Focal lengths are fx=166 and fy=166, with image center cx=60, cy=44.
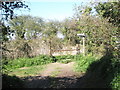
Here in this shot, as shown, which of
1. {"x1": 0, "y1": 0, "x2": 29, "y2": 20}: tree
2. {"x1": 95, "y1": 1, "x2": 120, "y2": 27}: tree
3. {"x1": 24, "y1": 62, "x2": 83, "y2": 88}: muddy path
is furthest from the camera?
{"x1": 24, "y1": 62, "x2": 83, "y2": 88}: muddy path

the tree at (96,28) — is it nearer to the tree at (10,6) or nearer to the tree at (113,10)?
the tree at (113,10)

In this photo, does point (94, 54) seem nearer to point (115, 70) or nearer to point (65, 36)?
point (115, 70)

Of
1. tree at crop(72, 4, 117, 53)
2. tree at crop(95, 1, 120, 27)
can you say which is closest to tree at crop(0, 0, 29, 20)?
tree at crop(95, 1, 120, 27)

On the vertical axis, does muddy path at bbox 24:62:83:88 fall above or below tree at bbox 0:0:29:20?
below

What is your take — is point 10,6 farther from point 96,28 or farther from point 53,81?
point 96,28

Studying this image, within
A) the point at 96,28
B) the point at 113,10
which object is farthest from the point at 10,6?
the point at 96,28

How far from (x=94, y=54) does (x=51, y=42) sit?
710 centimetres

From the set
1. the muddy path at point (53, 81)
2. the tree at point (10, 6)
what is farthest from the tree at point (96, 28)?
the tree at point (10, 6)

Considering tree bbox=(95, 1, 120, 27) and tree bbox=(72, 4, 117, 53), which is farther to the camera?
tree bbox=(72, 4, 117, 53)

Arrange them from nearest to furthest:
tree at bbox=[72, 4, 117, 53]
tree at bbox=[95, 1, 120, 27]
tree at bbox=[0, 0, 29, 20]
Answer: tree at bbox=[0, 0, 29, 20] → tree at bbox=[95, 1, 120, 27] → tree at bbox=[72, 4, 117, 53]

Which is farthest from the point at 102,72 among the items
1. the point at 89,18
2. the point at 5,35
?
the point at 89,18

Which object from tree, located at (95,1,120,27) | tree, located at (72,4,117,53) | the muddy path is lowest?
the muddy path

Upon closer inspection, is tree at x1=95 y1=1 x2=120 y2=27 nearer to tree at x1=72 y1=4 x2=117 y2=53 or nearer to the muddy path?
tree at x1=72 y1=4 x2=117 y2=53

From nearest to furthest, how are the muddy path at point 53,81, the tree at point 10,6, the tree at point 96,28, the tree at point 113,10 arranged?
the tree at point 10,6 → the tree at point 113,10 → the muddy path at point 53,81 → the tree at point 96,28
